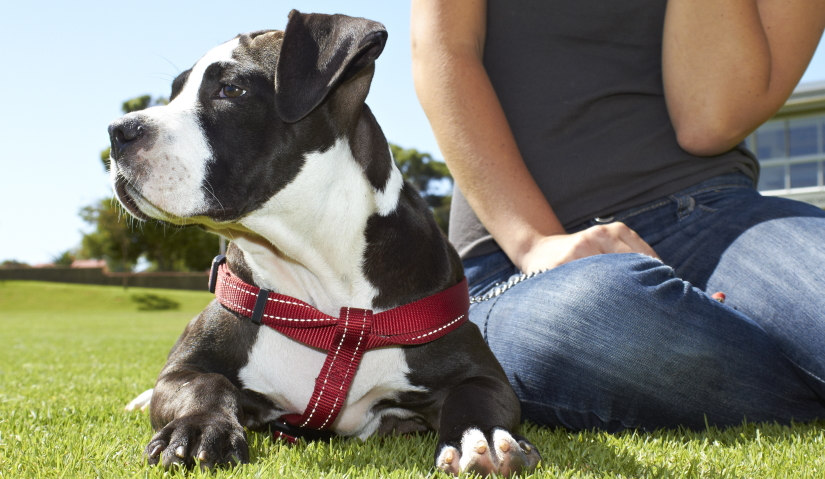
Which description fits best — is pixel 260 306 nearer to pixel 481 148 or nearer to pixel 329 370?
pixel 329 370

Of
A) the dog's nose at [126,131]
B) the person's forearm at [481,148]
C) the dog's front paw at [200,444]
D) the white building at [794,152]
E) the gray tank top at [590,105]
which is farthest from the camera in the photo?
the white building at [794,152]

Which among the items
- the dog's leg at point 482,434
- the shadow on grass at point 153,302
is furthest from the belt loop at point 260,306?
the shadow on grass at point 153,302

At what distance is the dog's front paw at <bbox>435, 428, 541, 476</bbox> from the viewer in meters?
1.68

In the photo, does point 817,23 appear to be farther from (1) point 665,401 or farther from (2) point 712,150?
(1) point 665,401

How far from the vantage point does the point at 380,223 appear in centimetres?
218

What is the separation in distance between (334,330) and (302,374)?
199mm

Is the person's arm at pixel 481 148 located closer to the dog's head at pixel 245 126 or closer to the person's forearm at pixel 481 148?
the person's forearm at pixel 481 148

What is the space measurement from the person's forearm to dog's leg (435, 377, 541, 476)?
0.82 meters

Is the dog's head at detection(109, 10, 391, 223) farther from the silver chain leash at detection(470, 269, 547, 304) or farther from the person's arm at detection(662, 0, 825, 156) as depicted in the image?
the person's arm at detection(662, 0, 825, 156)

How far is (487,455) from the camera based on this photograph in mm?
1690

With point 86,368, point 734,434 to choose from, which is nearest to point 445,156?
point 734,434

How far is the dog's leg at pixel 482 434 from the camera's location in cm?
169

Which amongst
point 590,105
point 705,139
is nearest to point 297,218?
point 590,105

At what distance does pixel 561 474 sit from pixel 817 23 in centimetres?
240
